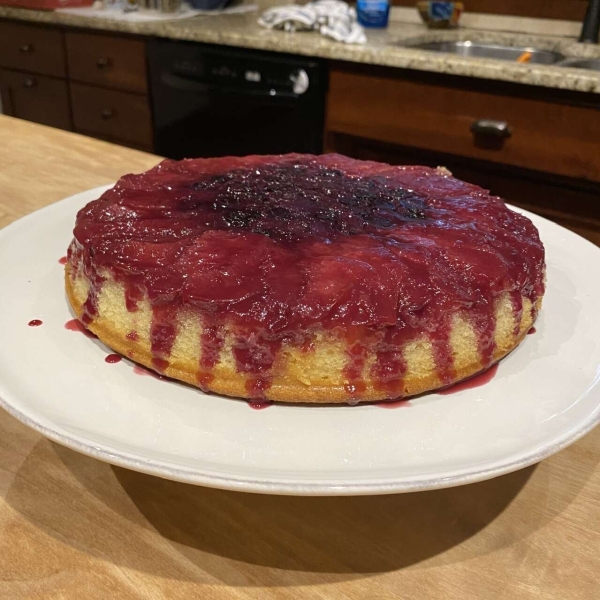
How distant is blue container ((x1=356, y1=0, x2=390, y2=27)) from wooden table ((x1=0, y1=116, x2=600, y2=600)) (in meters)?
2.60

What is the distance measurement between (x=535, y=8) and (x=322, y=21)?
3.47ft

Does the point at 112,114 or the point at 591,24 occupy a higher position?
the point at 591,24

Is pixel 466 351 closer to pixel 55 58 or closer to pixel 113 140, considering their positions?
pixel 113 140

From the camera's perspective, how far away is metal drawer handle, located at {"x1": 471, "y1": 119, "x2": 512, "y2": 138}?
2119 mm

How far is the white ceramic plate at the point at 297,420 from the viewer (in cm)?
55

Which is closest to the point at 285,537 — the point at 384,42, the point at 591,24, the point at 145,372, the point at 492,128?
the point at 145,372

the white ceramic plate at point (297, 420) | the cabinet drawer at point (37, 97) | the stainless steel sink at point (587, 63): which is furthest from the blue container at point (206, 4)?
the white ceramic plate at point (297, 420)

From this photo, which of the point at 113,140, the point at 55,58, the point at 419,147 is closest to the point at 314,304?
the point at 419,147

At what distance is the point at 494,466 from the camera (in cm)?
56

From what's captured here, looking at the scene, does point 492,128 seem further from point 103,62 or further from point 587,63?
point 103,62

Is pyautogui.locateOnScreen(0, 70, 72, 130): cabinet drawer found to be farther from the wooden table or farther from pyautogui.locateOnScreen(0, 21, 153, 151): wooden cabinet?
the wooden table

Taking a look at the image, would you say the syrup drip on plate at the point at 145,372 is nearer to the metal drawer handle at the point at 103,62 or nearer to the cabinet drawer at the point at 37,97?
the metal drawer handle at the point at 103,62

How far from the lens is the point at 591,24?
2.63 m

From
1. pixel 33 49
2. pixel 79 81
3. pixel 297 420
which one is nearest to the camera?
pixel 297 420
